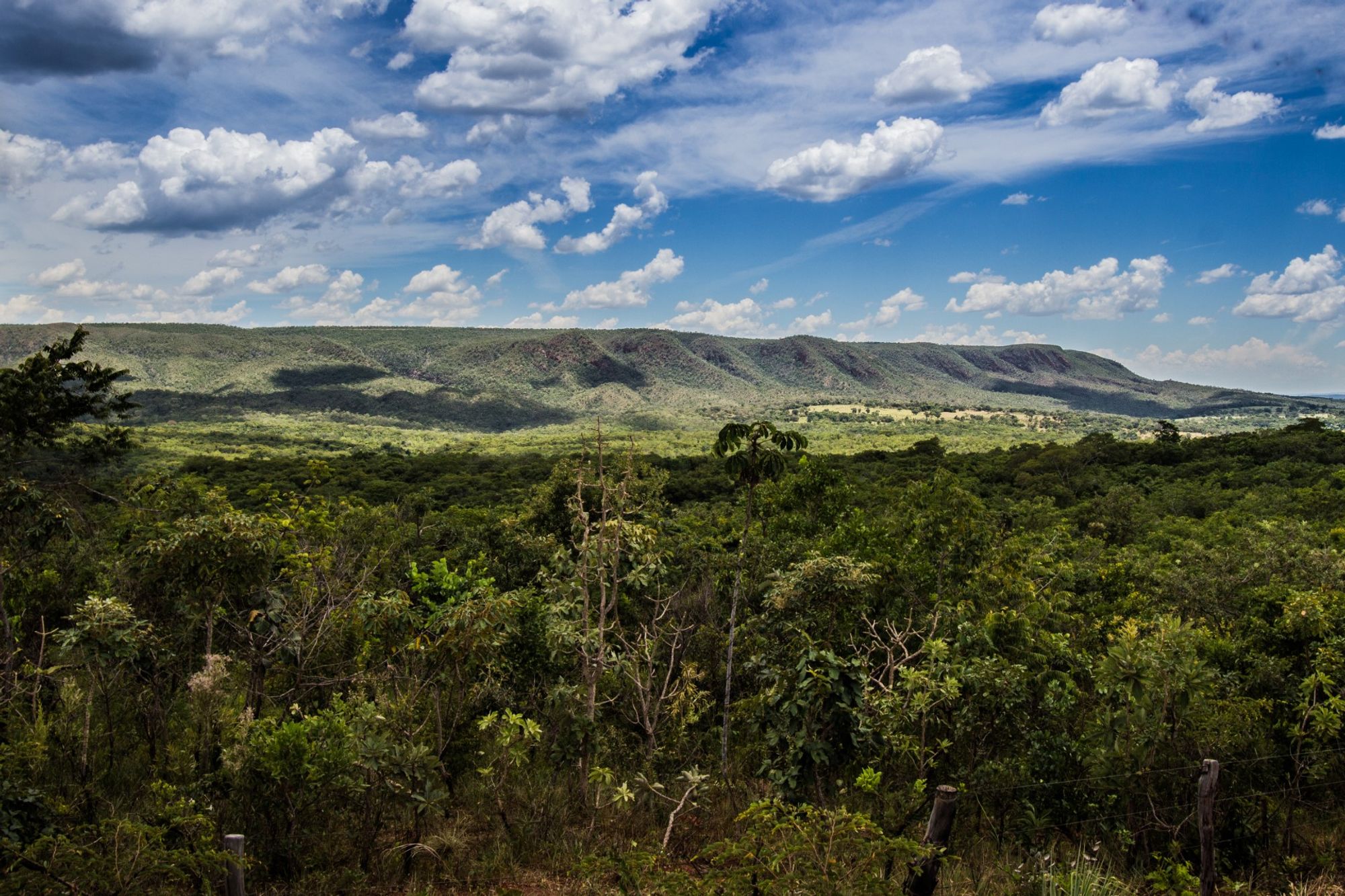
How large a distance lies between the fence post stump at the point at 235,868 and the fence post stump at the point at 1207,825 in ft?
20.9

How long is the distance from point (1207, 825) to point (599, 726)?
16.7 feet

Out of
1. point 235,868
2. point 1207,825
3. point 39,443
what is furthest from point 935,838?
point 39,443

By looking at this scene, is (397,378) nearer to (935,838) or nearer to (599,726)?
(599,726)

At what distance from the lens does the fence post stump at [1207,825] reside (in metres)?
5.24

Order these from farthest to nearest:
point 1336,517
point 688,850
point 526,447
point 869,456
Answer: point 526,447 → point 869,456 → point 1336,517 → point 688,850

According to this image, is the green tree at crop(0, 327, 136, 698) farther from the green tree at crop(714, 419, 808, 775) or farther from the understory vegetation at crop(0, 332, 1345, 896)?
the green tree at crop(714, 419, 808, 775)

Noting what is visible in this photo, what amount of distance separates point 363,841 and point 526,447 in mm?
88960

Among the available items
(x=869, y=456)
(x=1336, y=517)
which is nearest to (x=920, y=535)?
(x=1336, y=517)

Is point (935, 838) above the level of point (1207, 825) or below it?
above

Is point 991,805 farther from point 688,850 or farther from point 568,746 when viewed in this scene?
point 568,746

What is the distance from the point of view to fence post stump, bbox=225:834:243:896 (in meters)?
4.33

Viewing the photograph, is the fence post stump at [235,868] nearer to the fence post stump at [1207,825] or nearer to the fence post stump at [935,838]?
the fence post stump at [935,838]

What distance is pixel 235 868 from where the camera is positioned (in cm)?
453

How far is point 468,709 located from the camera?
7.44m
